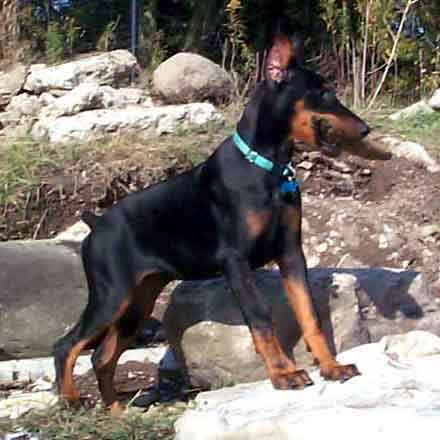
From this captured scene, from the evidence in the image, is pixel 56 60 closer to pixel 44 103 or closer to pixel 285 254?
pixel 44 103

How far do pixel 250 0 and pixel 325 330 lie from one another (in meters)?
7.06

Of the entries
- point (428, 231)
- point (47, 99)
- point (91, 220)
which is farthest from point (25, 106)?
point (91, 220)

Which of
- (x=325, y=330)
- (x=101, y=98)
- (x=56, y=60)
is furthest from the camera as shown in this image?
(x=56, y=60)

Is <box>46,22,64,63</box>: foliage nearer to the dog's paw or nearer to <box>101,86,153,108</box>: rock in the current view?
<box>101,86,153,108</box>: rock

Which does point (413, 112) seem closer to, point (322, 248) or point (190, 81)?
point (190, 81)

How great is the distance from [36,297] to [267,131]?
79.2 inches

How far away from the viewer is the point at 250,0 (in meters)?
12.0

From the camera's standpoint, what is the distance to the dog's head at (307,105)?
200 inches

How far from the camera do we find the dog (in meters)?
5.06

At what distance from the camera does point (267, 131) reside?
17.0ft

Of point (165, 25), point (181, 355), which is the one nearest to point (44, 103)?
point (165, 25)

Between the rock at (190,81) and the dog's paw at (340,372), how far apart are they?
17.3ft

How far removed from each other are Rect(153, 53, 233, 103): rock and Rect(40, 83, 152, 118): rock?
0.21 meters

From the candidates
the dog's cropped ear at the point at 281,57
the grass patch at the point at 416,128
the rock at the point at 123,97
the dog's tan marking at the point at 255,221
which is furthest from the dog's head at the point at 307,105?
the rock at the point at 123,97
